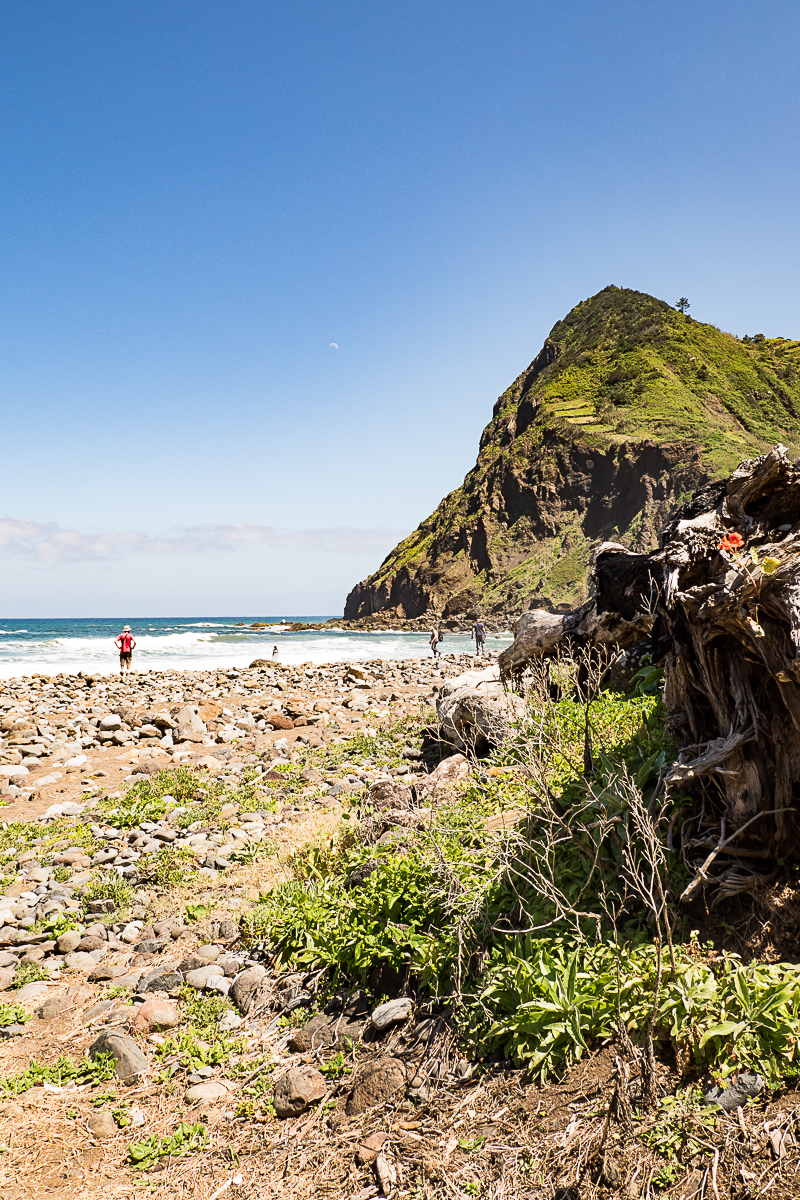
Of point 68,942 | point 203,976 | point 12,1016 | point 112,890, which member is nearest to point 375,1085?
point 203,976

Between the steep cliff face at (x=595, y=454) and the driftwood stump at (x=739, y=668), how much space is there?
66.1 m

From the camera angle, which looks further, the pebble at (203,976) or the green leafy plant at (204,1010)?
the pebble at (203,976)

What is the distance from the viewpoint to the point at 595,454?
80.6 metres

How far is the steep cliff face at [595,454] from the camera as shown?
7300 centimetres

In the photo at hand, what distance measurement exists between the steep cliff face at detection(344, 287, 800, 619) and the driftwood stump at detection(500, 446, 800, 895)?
2602 inches

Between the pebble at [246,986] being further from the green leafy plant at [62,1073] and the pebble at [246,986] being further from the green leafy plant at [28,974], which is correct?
the green leafy plant at [28,974]

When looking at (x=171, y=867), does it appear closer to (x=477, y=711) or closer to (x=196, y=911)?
(x=196, y=911)

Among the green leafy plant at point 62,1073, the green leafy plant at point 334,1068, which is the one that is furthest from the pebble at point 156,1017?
the green leafy plant at point 334,1068

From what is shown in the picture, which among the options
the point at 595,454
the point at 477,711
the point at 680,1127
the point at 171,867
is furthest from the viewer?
the point at 595,454

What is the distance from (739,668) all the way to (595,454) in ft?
271

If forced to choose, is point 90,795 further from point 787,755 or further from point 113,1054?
point 787,755

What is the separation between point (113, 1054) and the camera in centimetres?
378

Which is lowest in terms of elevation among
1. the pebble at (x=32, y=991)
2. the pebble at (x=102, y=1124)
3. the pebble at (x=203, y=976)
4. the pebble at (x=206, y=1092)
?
the pebble at (x=32, y=991)

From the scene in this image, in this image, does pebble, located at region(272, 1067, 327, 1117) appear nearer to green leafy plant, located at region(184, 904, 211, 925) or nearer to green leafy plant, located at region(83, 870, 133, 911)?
green leafy plant, located at region(184, 904, 211, 925)
